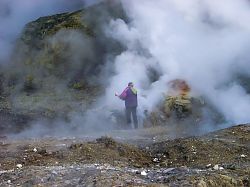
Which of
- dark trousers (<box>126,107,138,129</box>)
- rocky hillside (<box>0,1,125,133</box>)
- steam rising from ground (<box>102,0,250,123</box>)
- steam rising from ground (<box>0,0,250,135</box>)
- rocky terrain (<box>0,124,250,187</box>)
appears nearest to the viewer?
rocky terrain (<box>0,124,250,187</box>)

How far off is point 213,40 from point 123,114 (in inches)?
206

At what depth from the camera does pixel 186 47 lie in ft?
62.7

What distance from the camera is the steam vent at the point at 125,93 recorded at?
30.1ft

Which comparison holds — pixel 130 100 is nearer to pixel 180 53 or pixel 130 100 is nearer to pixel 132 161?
pixel 180 53

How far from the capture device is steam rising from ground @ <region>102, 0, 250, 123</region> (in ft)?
55.4

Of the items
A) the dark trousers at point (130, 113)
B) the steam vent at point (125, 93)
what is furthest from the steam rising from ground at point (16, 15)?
the dark trousers at point (130, 113)

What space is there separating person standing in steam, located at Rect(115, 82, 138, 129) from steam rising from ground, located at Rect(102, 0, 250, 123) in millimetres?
1159

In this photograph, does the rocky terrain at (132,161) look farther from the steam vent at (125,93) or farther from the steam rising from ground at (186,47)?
the steam rising from ground at (186,47)

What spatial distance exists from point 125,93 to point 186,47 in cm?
501

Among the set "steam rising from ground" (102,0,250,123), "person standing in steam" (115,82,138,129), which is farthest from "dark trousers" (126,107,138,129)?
"steam rising from ground" (102,0,250,123)

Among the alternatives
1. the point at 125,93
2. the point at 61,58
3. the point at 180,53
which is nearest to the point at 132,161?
the point at 125,93

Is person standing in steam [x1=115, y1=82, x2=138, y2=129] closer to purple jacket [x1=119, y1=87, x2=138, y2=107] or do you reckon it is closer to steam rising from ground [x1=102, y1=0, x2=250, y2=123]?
purple jacket [x1=119, y1=87, x2=138, y2=107]

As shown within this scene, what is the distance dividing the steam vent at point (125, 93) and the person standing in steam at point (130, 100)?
3cm

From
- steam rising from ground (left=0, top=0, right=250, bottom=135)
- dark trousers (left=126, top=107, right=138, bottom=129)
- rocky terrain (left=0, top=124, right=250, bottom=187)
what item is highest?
steam rising from ground (left=0, top=0, right=250, bottom=135)
